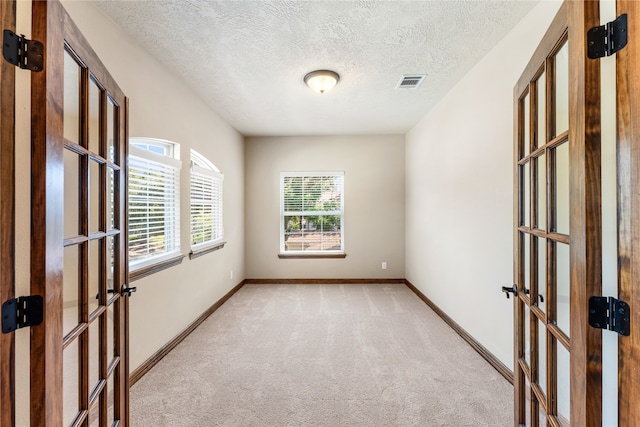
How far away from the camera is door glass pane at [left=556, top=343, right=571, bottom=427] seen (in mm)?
1049

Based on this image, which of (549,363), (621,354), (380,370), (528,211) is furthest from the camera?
(380,370)

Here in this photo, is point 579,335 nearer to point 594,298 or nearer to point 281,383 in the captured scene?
point 594,298

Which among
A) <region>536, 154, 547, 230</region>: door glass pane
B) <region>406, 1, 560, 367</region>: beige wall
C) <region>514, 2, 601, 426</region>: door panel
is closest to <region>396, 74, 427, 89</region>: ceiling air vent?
<region>406, 1, 560, 367</region>: beige wall

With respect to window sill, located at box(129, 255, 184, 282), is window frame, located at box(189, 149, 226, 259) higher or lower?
higher

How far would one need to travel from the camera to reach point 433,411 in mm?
1828


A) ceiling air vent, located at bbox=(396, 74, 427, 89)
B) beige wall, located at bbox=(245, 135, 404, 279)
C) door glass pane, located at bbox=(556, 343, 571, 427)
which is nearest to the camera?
door glass pane, located at bbox=(556, 343, 571, 427)

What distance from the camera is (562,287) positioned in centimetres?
108

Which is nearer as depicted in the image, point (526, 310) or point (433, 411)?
point (526, 310)

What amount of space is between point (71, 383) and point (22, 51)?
1.17m

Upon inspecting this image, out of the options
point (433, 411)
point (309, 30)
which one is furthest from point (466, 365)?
point (309, 30)

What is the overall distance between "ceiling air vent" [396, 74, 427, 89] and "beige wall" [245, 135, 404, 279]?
1.99 metres

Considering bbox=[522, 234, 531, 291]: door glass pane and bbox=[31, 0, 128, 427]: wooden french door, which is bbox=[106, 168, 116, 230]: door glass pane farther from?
bbox=[522, 234, 531, 291]: door glass pane

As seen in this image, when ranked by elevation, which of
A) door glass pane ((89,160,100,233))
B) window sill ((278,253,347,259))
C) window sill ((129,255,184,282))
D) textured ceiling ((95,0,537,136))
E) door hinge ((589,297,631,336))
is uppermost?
textured ceiling ((95,0,537,136))

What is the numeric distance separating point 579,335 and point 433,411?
1.31 meters
